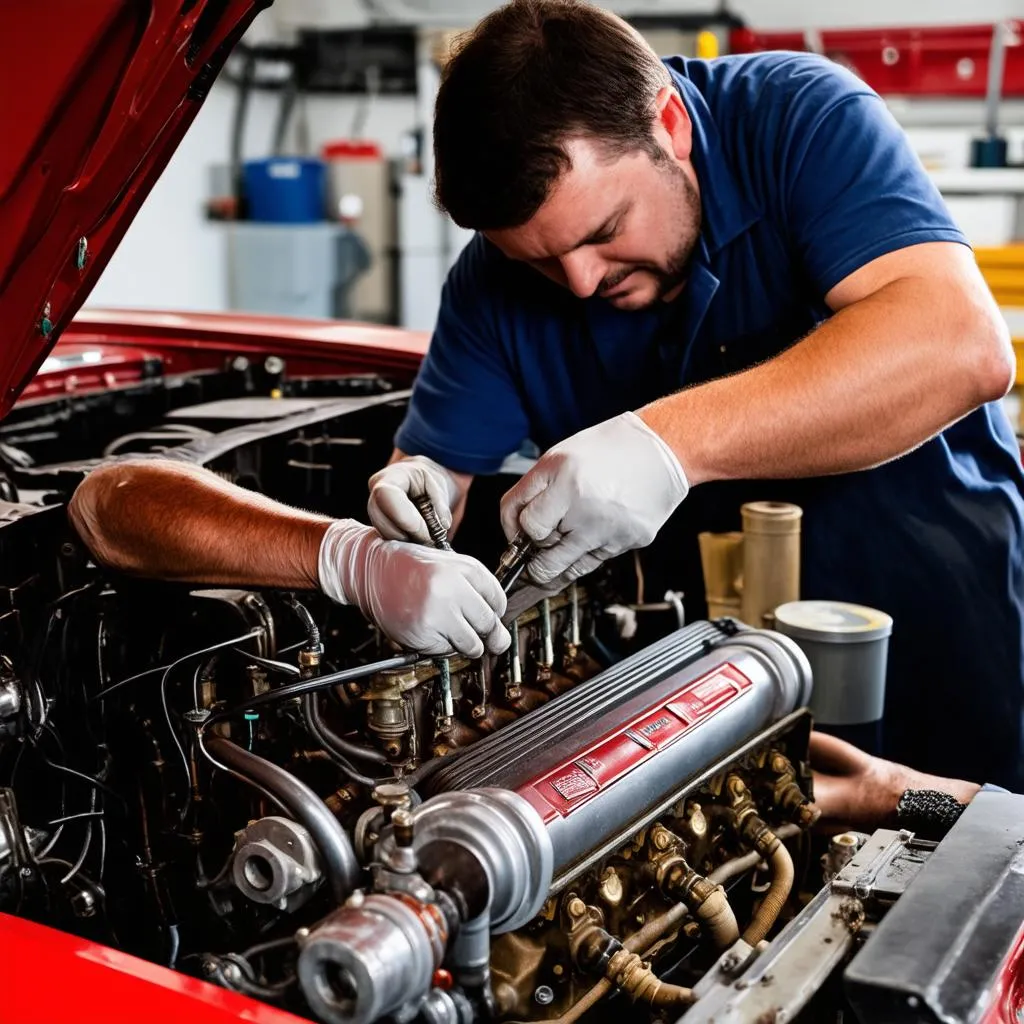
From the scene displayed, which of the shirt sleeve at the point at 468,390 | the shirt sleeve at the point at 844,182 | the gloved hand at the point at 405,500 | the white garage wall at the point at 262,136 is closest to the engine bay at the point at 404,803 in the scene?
the gloved hand at the point at 405,500

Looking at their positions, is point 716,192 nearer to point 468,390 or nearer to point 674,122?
point 674,122

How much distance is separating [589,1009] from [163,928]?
477 millimetres

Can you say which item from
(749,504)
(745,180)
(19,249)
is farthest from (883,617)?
(19,249)

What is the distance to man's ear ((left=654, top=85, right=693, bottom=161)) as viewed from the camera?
160 cm

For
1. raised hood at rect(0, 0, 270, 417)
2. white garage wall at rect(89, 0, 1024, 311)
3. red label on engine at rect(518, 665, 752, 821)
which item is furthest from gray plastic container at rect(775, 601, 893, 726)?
white garage wall at rect(89, 0, 1024, 311)

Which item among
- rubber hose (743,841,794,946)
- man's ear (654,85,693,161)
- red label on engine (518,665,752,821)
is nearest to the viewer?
red label on engine (518,665,752,821)

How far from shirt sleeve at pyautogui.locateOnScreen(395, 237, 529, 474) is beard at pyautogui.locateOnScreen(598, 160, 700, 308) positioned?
286mm

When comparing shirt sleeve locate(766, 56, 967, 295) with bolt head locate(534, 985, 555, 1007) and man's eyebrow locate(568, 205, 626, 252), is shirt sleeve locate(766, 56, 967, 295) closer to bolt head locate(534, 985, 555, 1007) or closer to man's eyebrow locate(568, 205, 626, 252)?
man's eyebrow locate(568, 205, 626, 252)

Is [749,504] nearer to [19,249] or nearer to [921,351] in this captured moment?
[921,351]

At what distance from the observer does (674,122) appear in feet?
5.33

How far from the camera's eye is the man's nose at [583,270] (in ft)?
5.12

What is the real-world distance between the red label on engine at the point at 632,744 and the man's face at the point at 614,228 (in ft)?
1.81

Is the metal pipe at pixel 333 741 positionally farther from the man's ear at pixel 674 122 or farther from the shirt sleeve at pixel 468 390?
the man's ear at pixel 674 122

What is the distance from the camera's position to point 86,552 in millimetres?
1428
